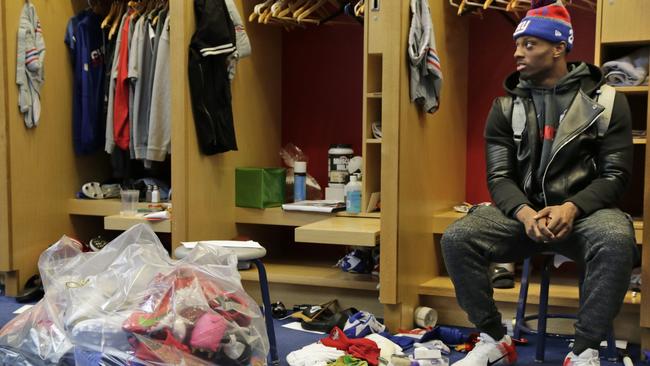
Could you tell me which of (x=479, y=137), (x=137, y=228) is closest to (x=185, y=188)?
(x=137, y=228)

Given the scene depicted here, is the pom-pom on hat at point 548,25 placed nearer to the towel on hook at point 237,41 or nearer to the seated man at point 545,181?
the seated man at point 545,181

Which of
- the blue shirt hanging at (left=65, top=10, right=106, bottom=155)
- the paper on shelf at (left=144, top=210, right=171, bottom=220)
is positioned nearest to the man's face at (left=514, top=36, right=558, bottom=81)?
the paper on shelf at (left=144, top=210, right=171, bottom=220)

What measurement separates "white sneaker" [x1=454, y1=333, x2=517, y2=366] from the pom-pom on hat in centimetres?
106

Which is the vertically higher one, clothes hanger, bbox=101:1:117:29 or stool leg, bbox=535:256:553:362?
clothes hanger, bbox=101:1:117:29

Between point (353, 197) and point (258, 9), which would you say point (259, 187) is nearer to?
point (353, 197)

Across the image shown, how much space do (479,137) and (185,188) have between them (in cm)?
151

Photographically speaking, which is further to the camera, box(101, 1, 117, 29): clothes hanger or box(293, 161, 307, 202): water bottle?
box(101, 1, 117, 29): clothes hanger

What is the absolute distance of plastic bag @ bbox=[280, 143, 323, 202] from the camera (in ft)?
13.8

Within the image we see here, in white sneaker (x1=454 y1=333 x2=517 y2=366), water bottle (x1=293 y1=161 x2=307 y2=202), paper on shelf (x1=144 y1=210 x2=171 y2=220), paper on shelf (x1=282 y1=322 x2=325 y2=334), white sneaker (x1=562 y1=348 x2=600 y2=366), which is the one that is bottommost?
paper on shelf (x1=282 y1=322 x2=325 y2=334)

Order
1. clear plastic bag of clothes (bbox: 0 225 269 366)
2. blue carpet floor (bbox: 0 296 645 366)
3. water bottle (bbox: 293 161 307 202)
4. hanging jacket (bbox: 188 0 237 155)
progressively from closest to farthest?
clear plastic bag of clothes (bbox: 0 225 269 366) < blue carpet floor (bbox: 0 296 645 366) < hanging jacket (bbox: 188 0 237 155) < water bottle (bbox: 293 161 307 202)

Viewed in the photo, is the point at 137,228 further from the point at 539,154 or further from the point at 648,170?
the point at 648,170

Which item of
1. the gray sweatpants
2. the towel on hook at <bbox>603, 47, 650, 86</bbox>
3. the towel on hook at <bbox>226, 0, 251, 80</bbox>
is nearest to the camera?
the gray sweatpants

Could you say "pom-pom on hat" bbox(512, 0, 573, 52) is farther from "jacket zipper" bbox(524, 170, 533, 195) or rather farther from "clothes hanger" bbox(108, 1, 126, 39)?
"clothes hanger" bbox(108, 1, 126, 39)

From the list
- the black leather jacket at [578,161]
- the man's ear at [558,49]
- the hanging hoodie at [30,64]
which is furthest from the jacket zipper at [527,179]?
the hanging hoodie at [30,64]
